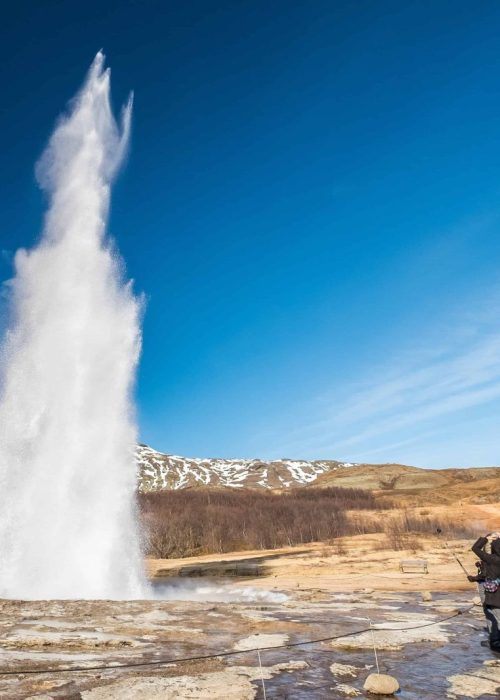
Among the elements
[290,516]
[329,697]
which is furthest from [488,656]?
[290,516]

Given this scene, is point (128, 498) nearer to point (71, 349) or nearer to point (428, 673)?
point (71, 349)

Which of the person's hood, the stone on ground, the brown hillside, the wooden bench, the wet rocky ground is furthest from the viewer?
the brown hillside

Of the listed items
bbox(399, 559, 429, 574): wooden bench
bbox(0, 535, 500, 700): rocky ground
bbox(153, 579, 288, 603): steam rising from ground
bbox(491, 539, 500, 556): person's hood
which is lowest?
bbox(399, 559, 429, 574): wooden bench

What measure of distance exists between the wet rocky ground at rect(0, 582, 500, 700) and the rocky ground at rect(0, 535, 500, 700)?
3 centimetres

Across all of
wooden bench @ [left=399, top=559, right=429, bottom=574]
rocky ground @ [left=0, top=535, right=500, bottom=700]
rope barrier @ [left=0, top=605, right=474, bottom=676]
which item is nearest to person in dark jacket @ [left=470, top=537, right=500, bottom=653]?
rocky ground @ [left=0, top=535, right=500, bottom=700]

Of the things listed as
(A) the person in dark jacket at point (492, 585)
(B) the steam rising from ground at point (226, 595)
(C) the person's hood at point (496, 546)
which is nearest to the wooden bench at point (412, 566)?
(B) the steam rising from ground at point (226, 595)

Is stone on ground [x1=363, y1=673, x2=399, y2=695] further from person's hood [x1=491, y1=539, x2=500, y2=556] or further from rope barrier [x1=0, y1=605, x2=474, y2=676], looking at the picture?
person's hood [x1=491, y1=539, x2=500, y2=556]

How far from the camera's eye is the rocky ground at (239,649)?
845 cm

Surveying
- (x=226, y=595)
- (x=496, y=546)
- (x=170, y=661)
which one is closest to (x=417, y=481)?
(x=226, y=595)

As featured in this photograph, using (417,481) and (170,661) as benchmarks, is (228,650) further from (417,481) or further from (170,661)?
(417,481)

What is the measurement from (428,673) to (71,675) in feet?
21.4

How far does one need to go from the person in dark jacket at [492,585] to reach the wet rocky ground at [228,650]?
1.68 feet

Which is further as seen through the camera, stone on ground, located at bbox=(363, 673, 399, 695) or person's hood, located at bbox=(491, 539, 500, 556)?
person's hood, located at bbox=(491, 539, 500, 556)

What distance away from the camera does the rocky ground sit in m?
8.45
